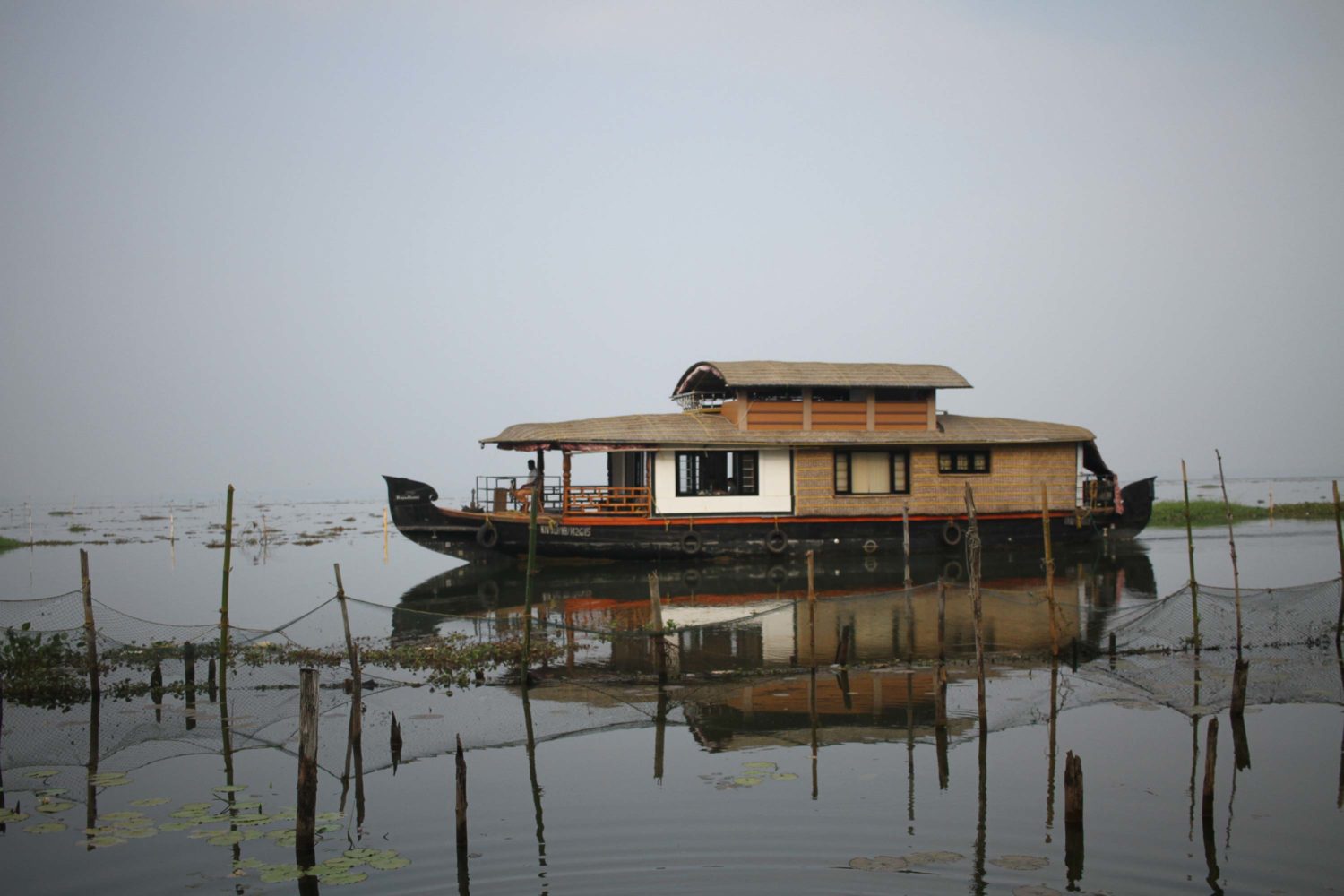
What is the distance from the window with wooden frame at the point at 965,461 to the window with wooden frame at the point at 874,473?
1.09 metres

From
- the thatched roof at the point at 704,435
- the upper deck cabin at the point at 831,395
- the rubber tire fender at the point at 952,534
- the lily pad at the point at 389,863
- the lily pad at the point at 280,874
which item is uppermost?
the upper deck cabin at the point at 831,395

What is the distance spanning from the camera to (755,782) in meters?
10.2

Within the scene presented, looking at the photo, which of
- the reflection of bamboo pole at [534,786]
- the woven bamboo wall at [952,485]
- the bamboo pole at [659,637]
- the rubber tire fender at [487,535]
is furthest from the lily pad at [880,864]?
the woven bamboo wall at [952,485]

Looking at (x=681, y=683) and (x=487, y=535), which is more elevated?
(x=487, y=535)

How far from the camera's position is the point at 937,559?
1158 inches

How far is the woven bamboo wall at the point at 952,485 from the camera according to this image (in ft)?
96.0

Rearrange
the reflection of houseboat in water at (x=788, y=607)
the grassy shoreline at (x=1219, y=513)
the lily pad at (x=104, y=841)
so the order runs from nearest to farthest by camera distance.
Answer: the lily pad at (x=104, y=841) < the reflection of houseboat in water at (x=788, y=607) < the grassy shoreline at (x=1219, y=513)

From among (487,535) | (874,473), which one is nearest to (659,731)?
(487,535)

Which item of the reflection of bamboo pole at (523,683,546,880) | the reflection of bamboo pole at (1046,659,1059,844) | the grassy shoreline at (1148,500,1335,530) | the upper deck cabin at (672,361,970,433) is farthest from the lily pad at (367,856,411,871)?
the grassy shoreline at (1148,500,1335,530)

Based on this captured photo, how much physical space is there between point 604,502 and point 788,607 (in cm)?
1214

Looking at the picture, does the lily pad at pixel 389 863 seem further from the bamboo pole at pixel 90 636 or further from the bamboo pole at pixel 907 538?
the bamboo pole at pixel 907 538

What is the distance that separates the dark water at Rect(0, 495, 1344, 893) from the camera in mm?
8234

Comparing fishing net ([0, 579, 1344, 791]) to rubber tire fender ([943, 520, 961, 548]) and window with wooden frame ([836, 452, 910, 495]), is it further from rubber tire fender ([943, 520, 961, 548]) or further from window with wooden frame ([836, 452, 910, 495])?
window with wooden frame ([836, 452, 910, 495])

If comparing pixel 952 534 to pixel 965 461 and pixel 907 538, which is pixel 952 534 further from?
pixel 907 538
